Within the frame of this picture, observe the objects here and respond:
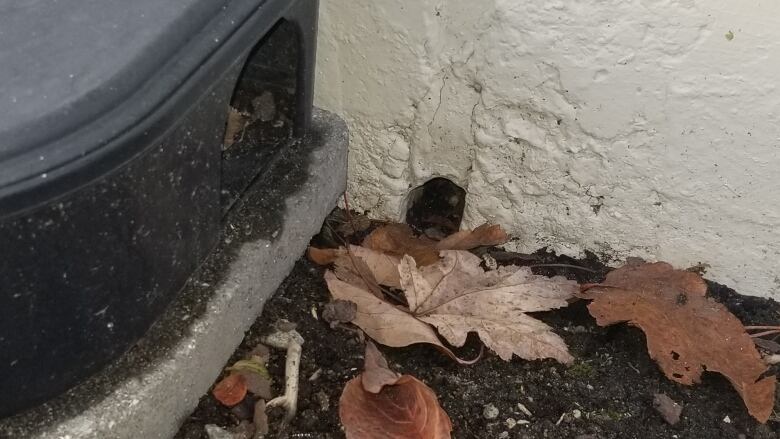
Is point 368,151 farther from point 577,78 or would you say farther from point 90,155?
point 90,155

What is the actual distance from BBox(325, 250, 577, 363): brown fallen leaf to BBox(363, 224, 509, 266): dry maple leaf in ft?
0.49

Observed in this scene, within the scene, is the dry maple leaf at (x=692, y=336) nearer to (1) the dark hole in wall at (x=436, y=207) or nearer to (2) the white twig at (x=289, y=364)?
(1) the dark hole in wall at (x=436, y=207)

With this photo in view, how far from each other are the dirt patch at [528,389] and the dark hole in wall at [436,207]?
14.9 inches

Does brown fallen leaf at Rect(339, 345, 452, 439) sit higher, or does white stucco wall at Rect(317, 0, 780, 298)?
white stucco wall at Rect(317, 0, 780, 298)

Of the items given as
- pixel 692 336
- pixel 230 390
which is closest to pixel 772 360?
pixel 692 336

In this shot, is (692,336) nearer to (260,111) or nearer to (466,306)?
(466,306)

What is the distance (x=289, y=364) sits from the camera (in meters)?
1.65

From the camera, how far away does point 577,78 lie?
1.66 m

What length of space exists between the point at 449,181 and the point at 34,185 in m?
1.26

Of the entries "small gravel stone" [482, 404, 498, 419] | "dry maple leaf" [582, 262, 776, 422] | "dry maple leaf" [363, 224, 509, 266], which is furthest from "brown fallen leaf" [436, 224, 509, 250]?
"small gravel stone" [482, 404, 498, 419]

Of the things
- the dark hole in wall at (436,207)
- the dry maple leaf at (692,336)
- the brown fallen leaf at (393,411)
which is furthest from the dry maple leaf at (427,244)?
the brown fallen leaf at (393,411)

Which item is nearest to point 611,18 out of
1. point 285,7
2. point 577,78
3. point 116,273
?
point 577,78

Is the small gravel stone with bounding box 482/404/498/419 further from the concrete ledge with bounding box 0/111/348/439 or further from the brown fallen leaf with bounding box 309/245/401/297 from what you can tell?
the concrete ledge with bounding box 0/111/348/439

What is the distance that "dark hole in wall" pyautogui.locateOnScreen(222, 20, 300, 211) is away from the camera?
1.66m
